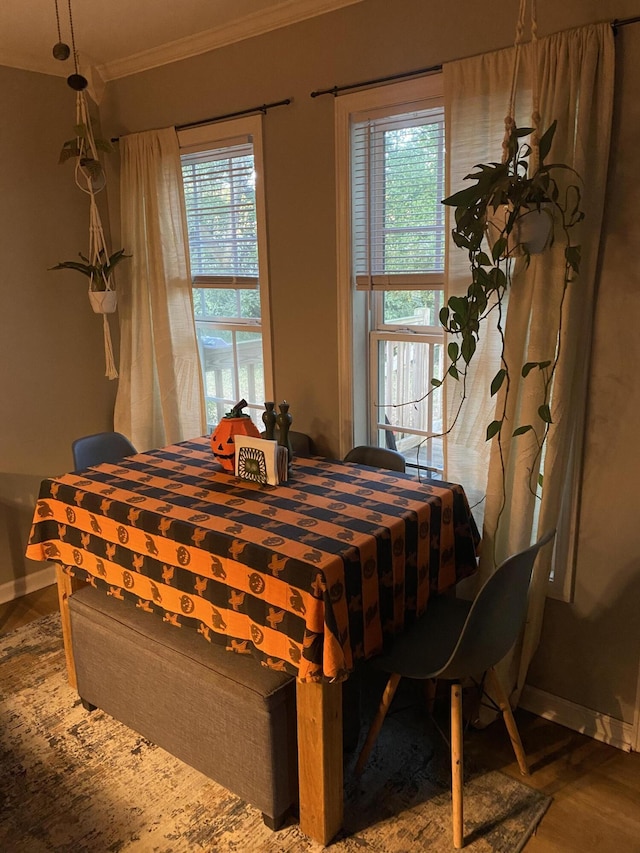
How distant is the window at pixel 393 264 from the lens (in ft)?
8.02

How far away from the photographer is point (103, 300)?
10.4 ft

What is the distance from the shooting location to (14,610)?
10.7ft

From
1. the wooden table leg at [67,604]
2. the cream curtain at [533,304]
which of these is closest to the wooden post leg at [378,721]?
the cream curtain at [533,304]

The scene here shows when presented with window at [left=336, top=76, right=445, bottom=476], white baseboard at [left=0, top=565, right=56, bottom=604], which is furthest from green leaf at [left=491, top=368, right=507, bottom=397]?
white baseboard at [left=0, top=565, right=56, bottom=604]

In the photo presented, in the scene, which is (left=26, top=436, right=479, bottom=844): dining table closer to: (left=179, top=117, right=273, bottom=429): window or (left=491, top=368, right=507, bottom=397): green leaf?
(left=491, top=368, right=507, bottom=397): green leaf

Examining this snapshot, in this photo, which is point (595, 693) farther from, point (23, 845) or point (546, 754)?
point (23, 845)

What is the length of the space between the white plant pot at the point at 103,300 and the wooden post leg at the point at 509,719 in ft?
7.74

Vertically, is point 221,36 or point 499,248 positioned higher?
point 221,36

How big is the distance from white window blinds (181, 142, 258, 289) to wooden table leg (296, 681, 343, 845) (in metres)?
1.93

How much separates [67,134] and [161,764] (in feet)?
9.69

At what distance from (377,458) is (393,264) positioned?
767mm

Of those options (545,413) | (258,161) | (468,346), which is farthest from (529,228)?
(258,161)

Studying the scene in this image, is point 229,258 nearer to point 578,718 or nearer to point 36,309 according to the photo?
point 36,309

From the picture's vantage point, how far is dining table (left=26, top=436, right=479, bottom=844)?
5.69ft
